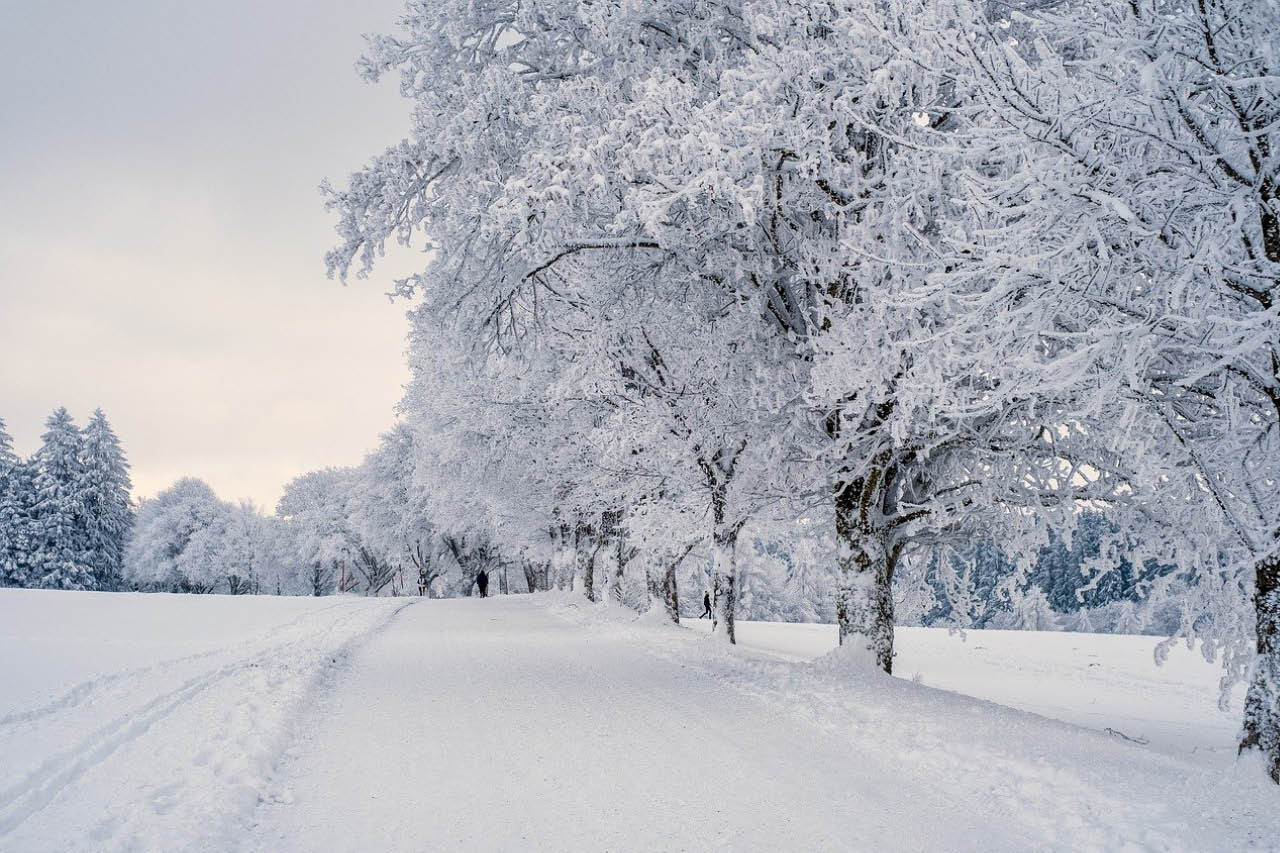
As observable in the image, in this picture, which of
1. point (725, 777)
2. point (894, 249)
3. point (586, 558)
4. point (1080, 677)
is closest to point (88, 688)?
point (725, 777)

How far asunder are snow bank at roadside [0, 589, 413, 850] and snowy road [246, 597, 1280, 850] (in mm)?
362

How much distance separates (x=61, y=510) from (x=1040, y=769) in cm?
5981

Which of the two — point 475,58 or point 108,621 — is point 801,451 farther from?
point 108,621

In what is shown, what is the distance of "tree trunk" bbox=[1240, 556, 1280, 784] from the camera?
5.20 meters

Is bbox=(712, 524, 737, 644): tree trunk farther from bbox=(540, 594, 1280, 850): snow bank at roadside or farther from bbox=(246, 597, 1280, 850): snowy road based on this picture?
bbox=(246, 597, 1280, 850): snowy road

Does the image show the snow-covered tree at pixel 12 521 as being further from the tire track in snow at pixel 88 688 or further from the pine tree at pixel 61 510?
the tire track in snow at pixel 88 688

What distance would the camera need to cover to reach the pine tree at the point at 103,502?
5134cm

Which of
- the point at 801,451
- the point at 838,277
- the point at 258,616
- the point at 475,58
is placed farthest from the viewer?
the point at 258,616

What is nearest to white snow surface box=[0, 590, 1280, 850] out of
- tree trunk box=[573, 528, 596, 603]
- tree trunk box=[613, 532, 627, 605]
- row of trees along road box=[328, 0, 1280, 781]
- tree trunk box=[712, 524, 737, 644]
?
row of trees along road box=[328, 0, 1280, 781]

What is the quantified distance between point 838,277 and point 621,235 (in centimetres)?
269

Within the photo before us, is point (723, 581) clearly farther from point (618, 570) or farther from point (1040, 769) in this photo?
point (1040, 769)

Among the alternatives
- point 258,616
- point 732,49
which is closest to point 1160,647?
point 732,49

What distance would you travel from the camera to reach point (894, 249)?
755 cm

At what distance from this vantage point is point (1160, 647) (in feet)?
23.5
